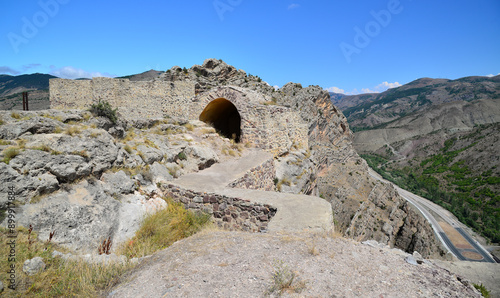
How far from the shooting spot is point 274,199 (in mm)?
6328

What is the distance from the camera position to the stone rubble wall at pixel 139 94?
1530cm

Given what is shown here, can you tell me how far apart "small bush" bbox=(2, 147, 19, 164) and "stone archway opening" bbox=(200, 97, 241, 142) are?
9.48 meters

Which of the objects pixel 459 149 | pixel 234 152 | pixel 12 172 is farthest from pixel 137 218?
pixel 459 149

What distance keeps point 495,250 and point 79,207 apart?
5844cm

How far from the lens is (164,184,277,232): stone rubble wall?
5921 millimetres

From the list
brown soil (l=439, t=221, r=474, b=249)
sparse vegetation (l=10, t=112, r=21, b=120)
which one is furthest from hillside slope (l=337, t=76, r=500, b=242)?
sparse vegetation (l=10, t=112, r=21, b=120)

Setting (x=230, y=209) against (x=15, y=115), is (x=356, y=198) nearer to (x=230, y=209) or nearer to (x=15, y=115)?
(x=230, y=209)

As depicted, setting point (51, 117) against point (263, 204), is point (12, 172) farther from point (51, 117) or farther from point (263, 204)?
point (263, 204)

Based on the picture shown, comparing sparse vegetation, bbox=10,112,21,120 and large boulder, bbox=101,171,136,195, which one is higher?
sparse vegetation, bbox=10,112,21,120

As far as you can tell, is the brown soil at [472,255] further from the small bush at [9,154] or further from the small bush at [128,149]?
the small bush at [9,154]

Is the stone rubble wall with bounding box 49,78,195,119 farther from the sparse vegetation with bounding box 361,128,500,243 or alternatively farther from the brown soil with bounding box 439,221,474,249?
the sparse vegetation with bounding box 361,128,500,243

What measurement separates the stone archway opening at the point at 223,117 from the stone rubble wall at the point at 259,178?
10.9 ft

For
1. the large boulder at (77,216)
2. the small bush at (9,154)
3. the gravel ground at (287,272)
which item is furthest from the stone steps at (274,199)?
the small bush at (9,154)

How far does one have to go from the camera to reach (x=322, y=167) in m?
32.6
